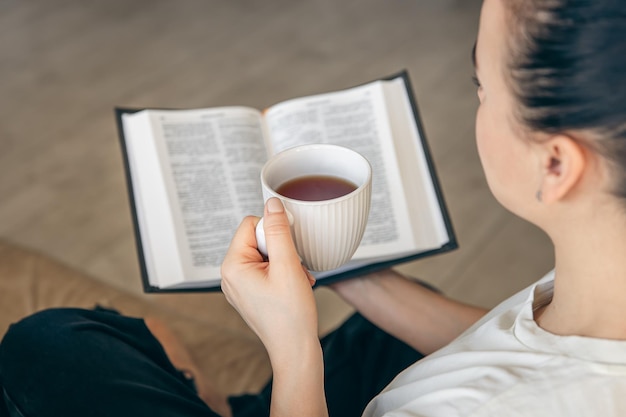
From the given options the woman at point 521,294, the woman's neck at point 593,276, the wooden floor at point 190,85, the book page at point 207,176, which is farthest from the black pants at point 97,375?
the wooden floor at point 190,85

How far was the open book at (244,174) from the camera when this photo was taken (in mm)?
971

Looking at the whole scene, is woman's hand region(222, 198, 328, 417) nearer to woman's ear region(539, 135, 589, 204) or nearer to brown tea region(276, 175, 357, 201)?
brown tea region(276, 175, 357, 201)

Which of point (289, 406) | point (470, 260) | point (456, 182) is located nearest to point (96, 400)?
point (289, 406)

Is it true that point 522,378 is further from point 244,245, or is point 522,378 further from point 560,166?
point 244,245

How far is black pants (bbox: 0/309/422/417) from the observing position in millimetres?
772

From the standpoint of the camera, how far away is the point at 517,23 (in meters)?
0.56

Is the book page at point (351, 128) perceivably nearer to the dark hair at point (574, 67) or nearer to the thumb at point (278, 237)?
the thumb at point (278, 237)

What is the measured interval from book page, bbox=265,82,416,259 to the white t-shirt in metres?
0.35

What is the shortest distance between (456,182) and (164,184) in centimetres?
122

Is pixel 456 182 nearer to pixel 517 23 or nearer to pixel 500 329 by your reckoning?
pixel 500 329

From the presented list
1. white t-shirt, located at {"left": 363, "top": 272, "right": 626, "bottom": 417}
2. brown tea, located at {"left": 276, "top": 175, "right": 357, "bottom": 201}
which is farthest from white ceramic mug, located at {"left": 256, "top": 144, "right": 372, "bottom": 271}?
white t-shirt, located at {"left": 363, "top": 272, "right": 626, "bottom": 417}

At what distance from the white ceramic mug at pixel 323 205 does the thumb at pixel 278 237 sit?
25 mm

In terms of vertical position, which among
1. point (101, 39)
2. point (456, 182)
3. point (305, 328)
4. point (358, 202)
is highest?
point (101, 39)

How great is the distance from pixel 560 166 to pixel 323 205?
0.24 m
